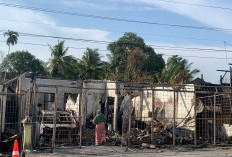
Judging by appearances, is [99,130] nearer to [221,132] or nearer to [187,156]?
[187,156]

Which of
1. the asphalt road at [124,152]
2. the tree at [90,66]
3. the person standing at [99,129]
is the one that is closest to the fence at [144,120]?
the asphalt road at [124,152]

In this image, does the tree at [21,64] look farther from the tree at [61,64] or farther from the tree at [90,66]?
the tree at [90,66]

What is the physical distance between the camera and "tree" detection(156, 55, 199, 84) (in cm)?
2320

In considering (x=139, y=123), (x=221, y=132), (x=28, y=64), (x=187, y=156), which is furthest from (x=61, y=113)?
(x=28, y=64)

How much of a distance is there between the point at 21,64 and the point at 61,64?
652 centimetres

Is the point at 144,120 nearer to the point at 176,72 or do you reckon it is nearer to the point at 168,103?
the point at 168,103

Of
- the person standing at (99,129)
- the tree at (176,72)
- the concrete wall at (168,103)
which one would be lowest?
the person standing at (99,129)

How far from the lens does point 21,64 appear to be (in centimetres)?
3934

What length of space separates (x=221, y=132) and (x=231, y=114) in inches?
48.0

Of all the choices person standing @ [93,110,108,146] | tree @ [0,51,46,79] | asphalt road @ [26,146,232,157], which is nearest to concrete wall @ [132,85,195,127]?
asphalt road @ [26,146,232,157]

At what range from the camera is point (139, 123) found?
15.1 m

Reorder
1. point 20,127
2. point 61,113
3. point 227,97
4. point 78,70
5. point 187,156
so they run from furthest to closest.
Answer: point 78,70 → point 227,97 → point 61,113 → point 20,127 → point 187,156

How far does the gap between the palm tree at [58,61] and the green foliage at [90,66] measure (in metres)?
2.89

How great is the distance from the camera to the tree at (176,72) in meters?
23.2
